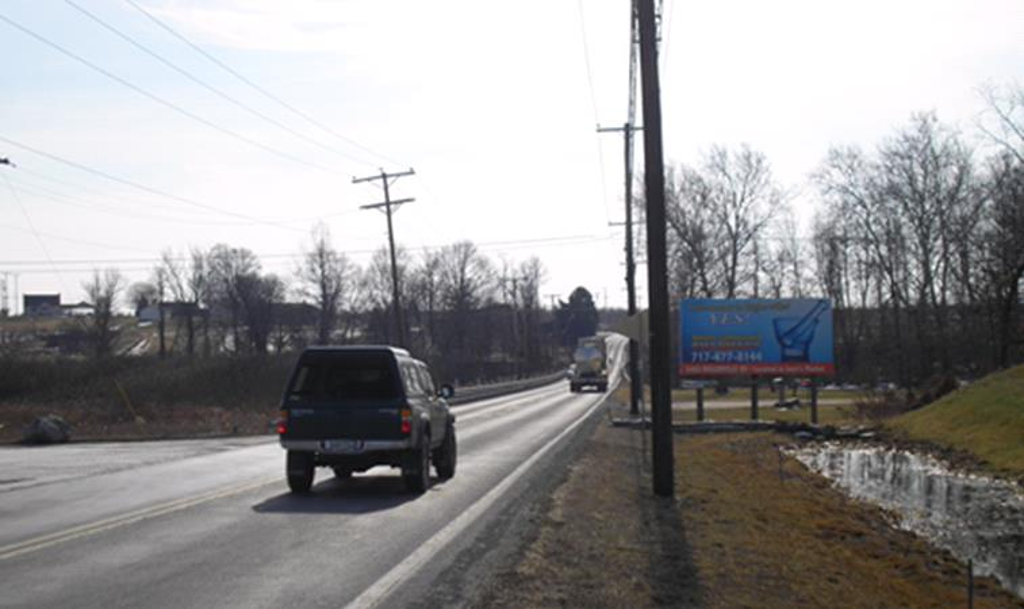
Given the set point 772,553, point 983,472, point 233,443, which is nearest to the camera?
point 772,553

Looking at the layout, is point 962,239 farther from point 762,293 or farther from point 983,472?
point 983,472

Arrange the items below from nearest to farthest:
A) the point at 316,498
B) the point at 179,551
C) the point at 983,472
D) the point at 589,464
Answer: the point at 179,551 < the point at 316,498 < the point at 589,464 < the point at 983,472

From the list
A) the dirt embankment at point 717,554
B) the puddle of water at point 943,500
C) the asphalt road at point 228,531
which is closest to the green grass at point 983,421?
the puddle of water at point 943,500

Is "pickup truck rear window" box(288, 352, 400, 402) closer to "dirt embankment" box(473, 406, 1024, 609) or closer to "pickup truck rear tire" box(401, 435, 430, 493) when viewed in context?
"pickup truck rear tire" box(401, 435, 430, 493)

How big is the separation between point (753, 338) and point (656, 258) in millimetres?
25798

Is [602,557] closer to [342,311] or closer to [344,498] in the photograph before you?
[344,498]

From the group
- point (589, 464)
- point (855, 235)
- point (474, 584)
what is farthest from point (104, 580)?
point (855, 235)

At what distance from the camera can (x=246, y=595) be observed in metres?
8.65

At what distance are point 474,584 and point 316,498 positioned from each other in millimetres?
6806

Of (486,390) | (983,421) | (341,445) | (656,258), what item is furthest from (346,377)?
(486,390)

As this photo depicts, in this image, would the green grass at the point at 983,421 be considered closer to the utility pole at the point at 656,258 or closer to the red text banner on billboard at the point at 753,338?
the red text banner on billboard at the point at 753,338

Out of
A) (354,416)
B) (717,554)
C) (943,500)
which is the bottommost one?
(943,500)

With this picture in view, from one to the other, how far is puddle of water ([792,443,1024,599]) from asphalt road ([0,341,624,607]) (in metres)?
6.23

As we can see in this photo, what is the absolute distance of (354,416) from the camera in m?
16.0
